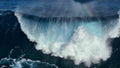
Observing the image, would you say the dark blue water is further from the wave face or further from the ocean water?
the wave face

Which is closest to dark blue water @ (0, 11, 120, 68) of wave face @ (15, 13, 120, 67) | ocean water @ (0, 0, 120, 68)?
ocean water @ (0, 0, 120, 68)

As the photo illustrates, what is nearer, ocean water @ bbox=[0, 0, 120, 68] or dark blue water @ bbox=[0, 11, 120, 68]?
dark blue water @ bbox=[0, 11, 120, 68]

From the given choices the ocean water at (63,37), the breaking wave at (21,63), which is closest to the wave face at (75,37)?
the ocean water at (63,37)

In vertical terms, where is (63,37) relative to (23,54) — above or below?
above

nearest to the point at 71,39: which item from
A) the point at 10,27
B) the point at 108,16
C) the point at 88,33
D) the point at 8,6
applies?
the point at 88,33

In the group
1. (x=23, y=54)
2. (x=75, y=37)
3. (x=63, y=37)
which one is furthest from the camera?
(x=63, y=37)

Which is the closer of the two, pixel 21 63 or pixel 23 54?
pixel 21 63

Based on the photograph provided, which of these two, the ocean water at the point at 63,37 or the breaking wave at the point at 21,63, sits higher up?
the ocean water at the point at 63,37

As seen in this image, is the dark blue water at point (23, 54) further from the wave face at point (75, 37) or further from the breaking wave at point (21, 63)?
the wave face at point (75, 37)

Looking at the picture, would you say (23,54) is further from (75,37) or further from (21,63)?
(75,37)

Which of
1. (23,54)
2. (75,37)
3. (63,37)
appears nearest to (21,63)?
(23,54)
